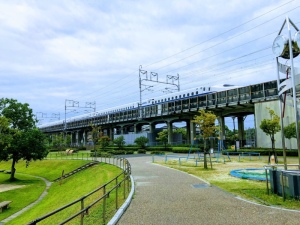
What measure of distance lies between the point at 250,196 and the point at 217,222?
3.49 metres

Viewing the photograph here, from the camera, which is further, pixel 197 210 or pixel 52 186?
pixel 52 186

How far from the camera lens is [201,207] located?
8.35 metres

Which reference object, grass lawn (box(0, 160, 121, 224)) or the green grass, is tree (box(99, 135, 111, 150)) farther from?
the green grass

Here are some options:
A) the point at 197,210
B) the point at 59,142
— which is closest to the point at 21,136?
the point at 197,210

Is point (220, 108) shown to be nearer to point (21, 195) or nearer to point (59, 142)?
point (21, 195)

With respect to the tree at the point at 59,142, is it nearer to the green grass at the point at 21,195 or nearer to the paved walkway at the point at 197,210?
the green grass at the point at 21,195

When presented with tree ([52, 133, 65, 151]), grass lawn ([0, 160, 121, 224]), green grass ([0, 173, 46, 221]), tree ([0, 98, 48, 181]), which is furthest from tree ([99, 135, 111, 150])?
green grass ([0, 173, 46, 221])

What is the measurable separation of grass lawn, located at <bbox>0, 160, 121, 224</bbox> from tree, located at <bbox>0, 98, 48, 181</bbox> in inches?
108

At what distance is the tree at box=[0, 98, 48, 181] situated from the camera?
30.3 metres

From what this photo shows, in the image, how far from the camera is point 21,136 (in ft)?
101

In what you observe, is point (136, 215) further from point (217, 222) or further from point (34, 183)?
point (34, 183)

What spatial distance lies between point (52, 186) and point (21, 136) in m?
7.64

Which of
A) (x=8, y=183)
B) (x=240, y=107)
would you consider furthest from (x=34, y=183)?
(x=240, y=107)

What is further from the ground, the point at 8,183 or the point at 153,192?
the point at 153,192
